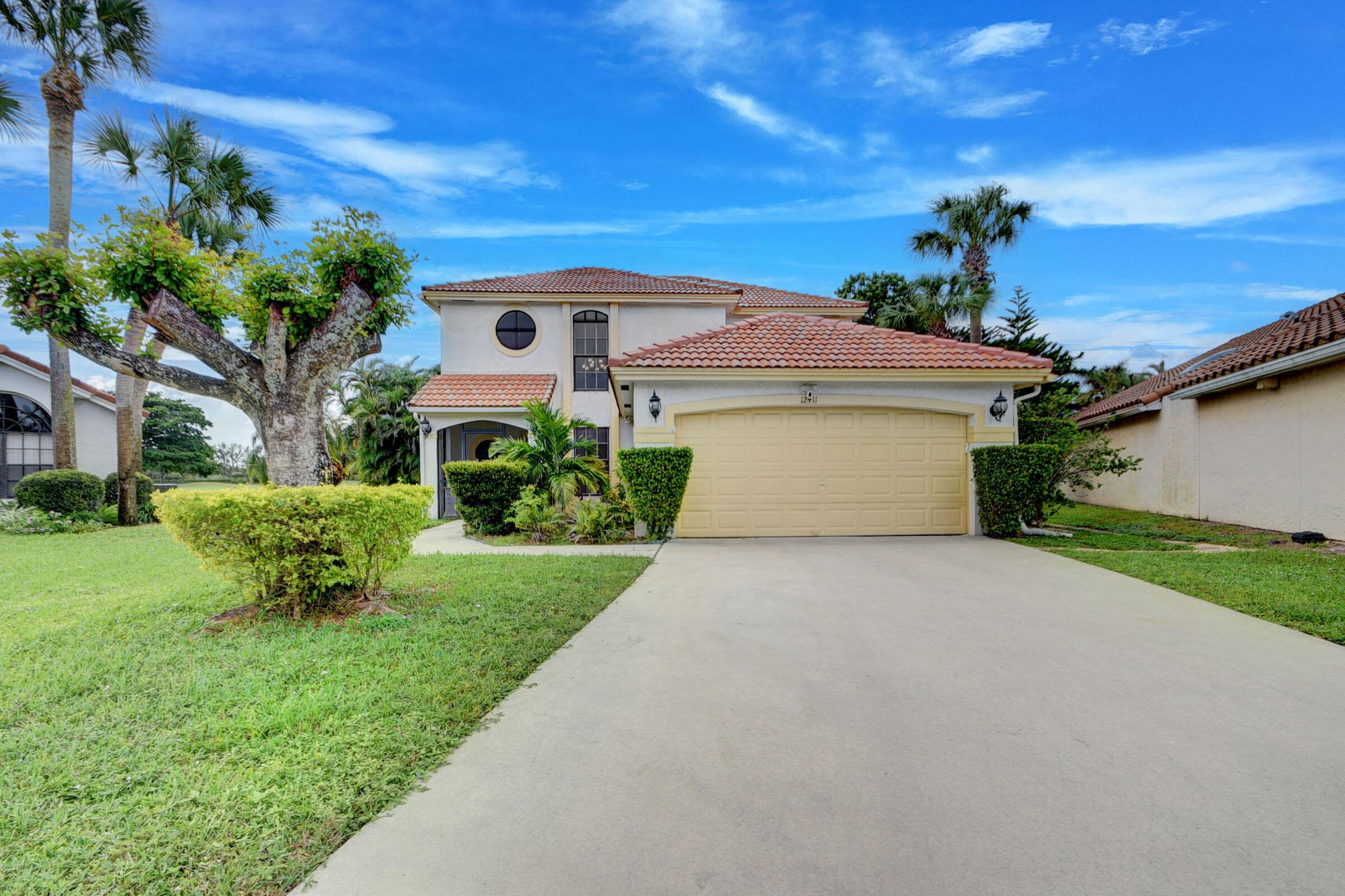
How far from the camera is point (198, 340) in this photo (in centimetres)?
520

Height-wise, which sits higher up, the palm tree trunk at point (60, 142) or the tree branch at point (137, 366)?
the palm tree trunk at point (60, 142)

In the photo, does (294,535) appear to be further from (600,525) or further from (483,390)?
(483,390)

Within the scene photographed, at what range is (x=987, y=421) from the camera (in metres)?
10.7

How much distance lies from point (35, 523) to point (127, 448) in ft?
7.62

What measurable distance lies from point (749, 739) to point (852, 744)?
543 mm

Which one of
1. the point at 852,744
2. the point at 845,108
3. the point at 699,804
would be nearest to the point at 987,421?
the point at 845,108

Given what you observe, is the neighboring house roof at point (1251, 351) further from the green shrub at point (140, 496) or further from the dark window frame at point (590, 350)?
the green shrub at point (140, 496)

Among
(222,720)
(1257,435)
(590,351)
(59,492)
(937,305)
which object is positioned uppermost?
(937,305)

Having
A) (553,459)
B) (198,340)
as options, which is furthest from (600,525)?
(198,340)

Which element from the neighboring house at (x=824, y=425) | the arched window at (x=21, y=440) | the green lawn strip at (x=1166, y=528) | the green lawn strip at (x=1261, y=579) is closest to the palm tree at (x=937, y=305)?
the green lawn strip at (x=1166, y=528)

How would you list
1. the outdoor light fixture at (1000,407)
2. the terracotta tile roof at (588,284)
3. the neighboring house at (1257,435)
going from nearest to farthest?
the neighboring house at (1257,435), the outdoor light fixture at (1000,407), the terracotta tile roof at (588,284)

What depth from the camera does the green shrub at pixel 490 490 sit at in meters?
11.4

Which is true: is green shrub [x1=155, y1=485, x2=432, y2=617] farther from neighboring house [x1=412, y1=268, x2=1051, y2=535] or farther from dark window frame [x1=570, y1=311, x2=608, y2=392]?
dark window frame [x1=570, y1=311, x2=608, y2=392]

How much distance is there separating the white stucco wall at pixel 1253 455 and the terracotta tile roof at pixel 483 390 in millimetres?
15373
